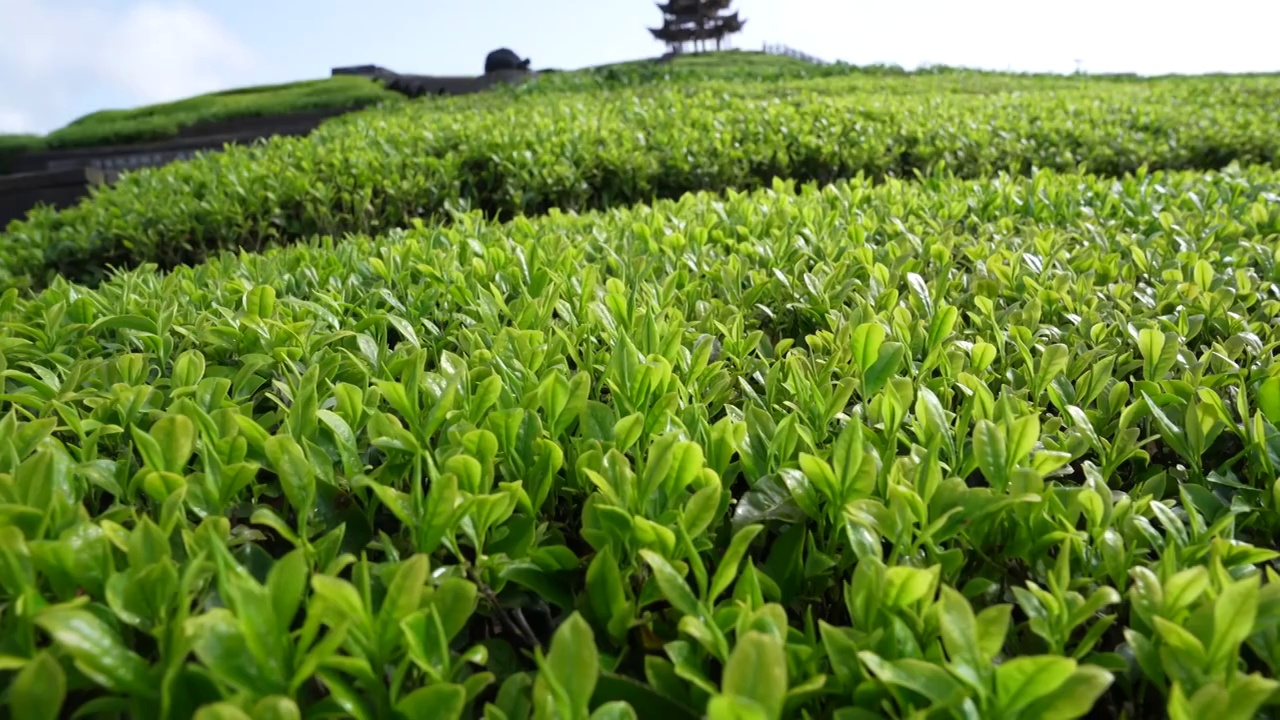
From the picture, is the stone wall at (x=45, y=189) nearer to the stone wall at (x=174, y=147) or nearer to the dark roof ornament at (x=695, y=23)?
the stone wall at (x=174, y=147)

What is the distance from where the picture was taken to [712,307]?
204cm

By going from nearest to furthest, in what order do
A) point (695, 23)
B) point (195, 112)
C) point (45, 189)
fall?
point (45, 189) < point (195, 112) < point (695, 23)

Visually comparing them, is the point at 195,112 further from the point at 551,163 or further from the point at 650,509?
the point at 650,509

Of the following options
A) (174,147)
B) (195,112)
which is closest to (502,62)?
(195,112)

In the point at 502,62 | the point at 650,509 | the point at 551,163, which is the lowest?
the point at 650,509

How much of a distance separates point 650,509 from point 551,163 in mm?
4315

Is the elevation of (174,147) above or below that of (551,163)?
above

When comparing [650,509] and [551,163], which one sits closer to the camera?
[650,509]

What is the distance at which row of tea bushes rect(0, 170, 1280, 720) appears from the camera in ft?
2.81

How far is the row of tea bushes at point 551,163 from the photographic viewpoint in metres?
4.56

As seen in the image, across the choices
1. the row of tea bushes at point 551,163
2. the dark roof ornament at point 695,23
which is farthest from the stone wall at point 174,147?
the dark roof ornament at point 695,23

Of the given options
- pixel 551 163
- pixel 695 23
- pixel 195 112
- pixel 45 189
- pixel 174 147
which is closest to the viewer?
pixel 551 163

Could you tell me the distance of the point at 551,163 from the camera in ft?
16.9

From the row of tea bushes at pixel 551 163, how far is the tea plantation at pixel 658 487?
86.6 inches
